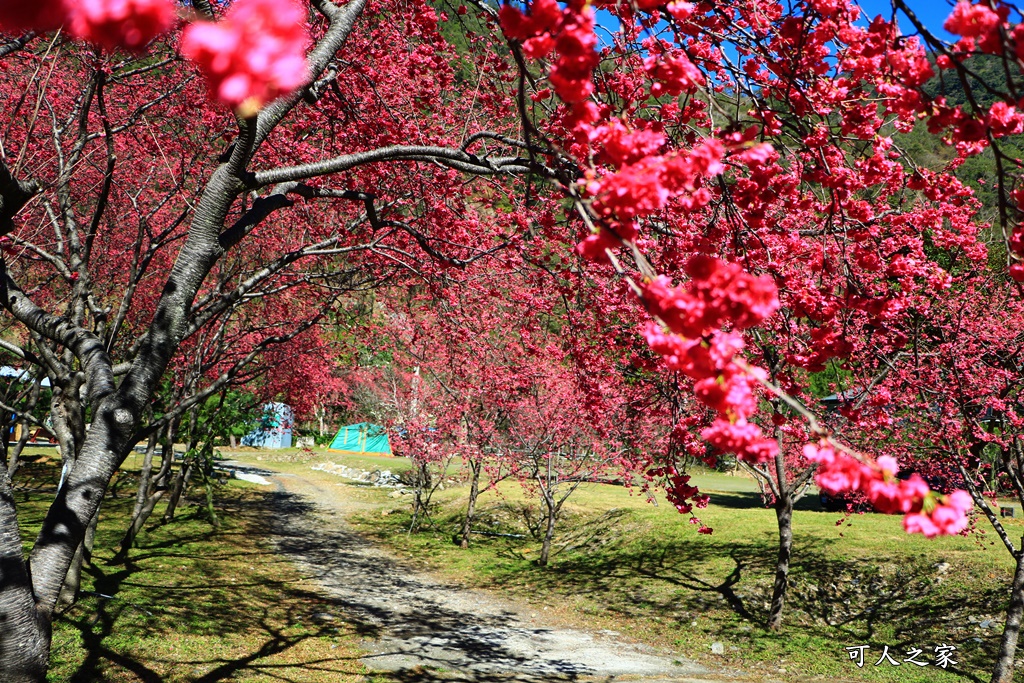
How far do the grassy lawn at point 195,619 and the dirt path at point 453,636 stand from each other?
1.50ft

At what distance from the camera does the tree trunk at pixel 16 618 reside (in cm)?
338

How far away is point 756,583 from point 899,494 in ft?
35.5

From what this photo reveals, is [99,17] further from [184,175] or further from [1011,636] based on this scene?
[1011,636]

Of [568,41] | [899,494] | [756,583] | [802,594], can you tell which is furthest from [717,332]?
[756,583]

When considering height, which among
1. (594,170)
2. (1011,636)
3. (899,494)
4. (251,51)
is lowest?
(1011,636)

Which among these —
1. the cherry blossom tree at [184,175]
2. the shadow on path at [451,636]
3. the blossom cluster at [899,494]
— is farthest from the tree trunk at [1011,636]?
the blossom cluster at [899,494]

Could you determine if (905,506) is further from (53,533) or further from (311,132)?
(311,132)

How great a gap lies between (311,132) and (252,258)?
4022 mm

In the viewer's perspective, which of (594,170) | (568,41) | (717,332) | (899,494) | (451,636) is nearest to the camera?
(899,494)

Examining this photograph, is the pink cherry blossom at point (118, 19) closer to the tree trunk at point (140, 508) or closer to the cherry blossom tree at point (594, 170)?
the cherry blossom tree at point (594, 170)

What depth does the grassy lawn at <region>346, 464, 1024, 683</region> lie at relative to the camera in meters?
8.77

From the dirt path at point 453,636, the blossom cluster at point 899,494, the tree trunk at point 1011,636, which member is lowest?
the dirt path at point 453,636

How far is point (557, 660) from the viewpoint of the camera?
26.4 ft

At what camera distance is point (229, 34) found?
93 cm
